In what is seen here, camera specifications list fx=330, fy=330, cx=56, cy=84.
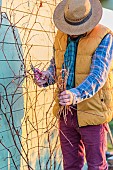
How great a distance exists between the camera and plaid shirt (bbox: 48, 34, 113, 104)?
6.54 ft

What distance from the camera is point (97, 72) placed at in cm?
204

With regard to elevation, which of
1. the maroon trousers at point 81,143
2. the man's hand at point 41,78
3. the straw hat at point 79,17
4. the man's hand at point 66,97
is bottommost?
the maroon trousers at point 81,143

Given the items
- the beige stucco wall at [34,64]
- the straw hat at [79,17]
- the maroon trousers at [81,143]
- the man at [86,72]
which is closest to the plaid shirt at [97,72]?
the man at [86,72]

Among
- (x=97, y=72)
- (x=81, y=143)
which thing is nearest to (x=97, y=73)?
(x=97, y=72)

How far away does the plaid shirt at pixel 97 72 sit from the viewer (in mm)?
1992

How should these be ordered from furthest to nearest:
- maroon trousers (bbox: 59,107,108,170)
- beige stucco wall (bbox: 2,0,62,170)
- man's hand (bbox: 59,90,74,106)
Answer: beige stucco wall (bbox: 2,0,62,170) < maroon trousers (bbox: 59,107,108,170) < man's hand (bbox: 59,90,74,106)

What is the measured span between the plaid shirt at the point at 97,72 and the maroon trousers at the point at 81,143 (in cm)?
29

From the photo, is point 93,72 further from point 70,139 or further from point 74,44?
point 70,139

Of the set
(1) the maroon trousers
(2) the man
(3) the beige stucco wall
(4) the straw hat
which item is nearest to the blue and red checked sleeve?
(2) the man

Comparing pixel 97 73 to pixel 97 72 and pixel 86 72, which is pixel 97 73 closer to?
pixel 97 72

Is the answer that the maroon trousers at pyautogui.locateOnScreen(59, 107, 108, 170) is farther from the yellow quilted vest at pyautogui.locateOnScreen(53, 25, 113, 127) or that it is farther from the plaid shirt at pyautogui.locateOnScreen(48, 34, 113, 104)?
the plaid shirt at pyautogui.locateOnScreen(48, 34, 113, 104)

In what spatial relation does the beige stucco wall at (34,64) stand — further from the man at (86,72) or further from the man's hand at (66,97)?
the man's hand at (66,97)

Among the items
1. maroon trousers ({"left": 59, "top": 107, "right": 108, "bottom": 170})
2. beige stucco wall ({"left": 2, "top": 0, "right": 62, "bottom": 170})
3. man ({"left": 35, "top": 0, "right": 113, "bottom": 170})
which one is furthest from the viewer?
beige stucco wall ({"left": 2, "top": 0, "right": 62, "bottom": 170})

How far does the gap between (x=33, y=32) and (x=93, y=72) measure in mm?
740
